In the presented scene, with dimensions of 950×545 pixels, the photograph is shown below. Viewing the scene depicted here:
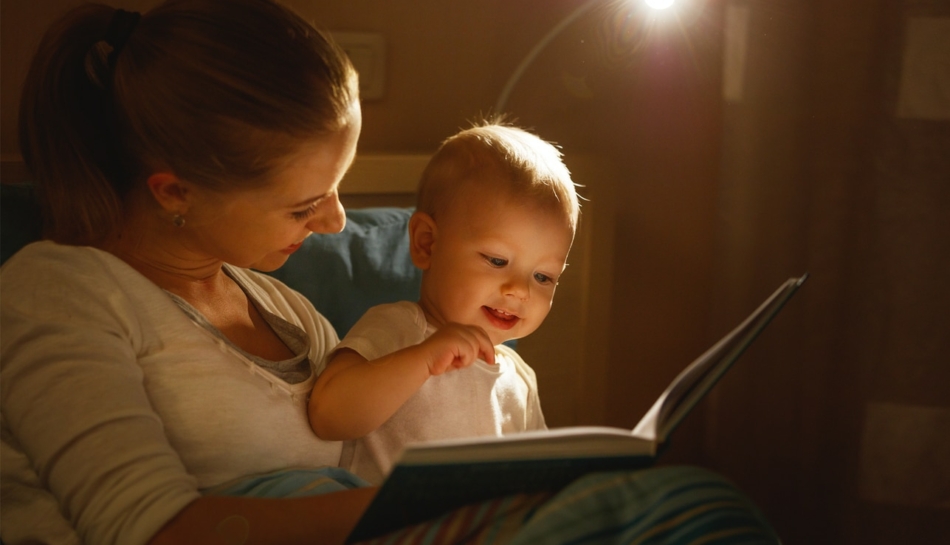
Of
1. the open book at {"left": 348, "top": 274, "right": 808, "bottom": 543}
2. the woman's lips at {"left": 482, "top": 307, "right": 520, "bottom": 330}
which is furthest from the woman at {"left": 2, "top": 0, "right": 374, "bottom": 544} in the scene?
the woman's lips at {"left": 482, "top": 307, "right": 520, "bottom": 330}

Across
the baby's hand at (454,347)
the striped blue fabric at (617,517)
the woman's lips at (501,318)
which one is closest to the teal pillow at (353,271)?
the woman's lips at (501,318)

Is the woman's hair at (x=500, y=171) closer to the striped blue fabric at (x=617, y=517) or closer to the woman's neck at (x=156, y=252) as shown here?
the woman's neck at (x=156, y=252)

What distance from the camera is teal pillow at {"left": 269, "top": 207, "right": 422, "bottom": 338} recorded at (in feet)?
4.59

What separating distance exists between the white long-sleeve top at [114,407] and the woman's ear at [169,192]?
0.28ft

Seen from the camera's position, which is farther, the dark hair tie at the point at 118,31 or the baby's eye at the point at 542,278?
the baby's eye at the point at 542,278

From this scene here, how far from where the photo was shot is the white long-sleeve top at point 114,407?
78 cm

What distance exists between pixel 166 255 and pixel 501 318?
0.45m

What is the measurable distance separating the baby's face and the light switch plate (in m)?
0.60

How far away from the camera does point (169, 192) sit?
0.98 meters

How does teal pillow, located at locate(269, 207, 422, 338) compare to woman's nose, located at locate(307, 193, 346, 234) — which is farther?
teal pillow, located at locate(269, 207, 422, 338)

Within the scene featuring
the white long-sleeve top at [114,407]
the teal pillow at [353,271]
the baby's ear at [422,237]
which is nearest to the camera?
the white long-sleeve top at [114,407]

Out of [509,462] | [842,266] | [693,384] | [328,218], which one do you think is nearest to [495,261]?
[328,218]

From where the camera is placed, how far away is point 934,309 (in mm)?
1531

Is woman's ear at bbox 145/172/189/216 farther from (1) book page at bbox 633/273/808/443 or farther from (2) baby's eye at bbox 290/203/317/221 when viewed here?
(1) book page at bbox 633/273/808/443
